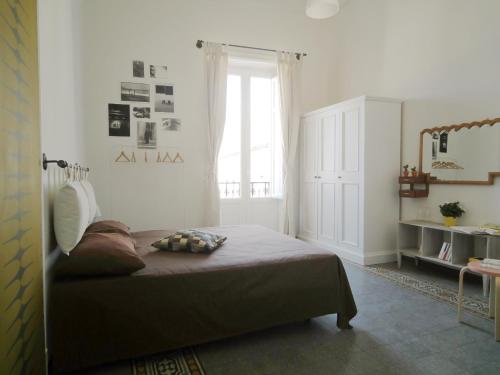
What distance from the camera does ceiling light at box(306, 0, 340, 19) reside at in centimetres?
317

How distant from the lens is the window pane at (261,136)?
5.03m

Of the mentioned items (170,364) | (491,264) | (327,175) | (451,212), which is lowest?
(170,364)

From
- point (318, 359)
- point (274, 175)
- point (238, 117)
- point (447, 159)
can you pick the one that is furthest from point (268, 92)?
point (318, 359)

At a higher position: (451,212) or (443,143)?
(443,143)

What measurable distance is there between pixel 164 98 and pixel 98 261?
3118 millimetres

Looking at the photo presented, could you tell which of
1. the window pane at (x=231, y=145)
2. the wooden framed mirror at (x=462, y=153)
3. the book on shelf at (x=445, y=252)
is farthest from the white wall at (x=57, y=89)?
the wooden framed mirror at (x=462, y=153)

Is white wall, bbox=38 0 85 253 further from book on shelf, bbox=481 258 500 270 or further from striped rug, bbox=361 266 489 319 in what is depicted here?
striped rug, bbox=361 266 489 319

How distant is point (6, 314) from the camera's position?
1.06 metres

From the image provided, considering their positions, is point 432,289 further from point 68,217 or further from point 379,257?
point 68,217

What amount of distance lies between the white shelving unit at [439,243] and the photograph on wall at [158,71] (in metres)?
3.58

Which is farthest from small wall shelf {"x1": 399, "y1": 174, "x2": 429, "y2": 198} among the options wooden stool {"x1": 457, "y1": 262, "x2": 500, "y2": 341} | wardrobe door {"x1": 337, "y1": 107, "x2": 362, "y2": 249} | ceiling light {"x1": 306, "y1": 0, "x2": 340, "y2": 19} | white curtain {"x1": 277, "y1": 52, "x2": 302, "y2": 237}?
ceiling light {"x1": 306, "y1": 0, "x2": 340, "y2": 19}

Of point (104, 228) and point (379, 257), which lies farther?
point (379, 257)

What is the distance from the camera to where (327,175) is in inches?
174

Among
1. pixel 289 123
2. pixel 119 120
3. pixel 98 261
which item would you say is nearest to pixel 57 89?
pixel 98 261
